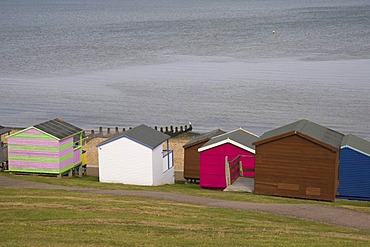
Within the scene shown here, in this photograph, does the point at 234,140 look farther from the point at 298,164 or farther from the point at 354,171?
the point at 354,171

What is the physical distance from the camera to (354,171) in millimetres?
34531

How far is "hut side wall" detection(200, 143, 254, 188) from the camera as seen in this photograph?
121ft

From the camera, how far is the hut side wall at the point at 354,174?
113ft

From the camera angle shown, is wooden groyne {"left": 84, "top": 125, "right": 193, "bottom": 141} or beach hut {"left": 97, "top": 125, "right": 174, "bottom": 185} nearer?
beach hut {"left": 97, "top": 125, "right": 174, "bottom": 185}

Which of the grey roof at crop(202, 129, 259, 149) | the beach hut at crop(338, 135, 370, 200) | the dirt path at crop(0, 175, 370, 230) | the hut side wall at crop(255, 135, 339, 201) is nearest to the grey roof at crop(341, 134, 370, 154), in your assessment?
the beach hut at crop(338, 135, 370, 200)

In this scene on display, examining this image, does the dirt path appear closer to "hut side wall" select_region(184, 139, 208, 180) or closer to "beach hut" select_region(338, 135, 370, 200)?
"beach hut" select_region(338, 135, 370, 200)

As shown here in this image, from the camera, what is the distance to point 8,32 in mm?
185500

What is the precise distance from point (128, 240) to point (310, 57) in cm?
9868

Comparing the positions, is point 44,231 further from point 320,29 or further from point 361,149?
point 320,29

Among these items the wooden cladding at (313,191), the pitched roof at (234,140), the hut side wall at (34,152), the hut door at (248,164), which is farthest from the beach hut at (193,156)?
the wooden cladding at (313,191)

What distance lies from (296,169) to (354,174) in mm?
3409

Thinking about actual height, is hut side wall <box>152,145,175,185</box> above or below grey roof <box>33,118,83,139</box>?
below

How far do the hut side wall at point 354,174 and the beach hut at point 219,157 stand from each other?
16.4 ft

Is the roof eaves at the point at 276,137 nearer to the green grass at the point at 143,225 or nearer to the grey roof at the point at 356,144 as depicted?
the grey roof at the point at 356,144
